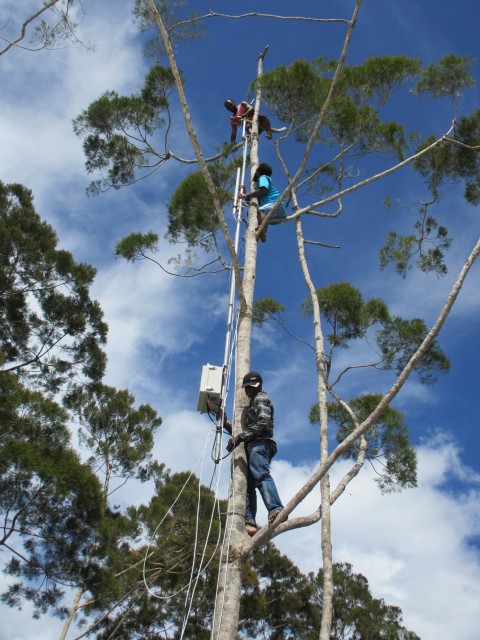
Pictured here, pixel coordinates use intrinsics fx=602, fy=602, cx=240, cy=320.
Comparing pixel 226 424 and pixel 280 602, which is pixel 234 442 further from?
pixel 280 602

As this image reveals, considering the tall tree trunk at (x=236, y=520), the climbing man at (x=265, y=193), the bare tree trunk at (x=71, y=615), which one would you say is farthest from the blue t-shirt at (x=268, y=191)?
the bare tree trunk at (x=71, y=615)

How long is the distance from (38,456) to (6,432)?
0.47m

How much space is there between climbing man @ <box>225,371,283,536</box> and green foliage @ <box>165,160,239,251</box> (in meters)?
4.11

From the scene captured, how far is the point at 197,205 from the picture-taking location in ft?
26.0

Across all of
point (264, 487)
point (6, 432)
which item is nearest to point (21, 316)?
point (6, 432)

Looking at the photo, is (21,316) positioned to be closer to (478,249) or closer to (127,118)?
(127,118)

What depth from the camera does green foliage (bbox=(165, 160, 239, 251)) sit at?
25.2 feet

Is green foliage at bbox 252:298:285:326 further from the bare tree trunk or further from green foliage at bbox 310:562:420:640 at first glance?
green foliage at bbox 310:562:420:640

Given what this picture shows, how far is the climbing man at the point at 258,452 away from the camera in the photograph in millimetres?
3438

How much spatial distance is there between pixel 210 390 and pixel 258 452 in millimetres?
721

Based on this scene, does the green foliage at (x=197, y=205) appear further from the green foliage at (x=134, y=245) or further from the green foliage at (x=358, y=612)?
the green foliage at (x=358, y=612)

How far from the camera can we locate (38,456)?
6418mm

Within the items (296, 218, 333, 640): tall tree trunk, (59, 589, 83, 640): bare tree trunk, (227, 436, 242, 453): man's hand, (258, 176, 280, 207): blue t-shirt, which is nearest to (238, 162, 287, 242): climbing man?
(258, 176, 280, 207): blue t-shirt

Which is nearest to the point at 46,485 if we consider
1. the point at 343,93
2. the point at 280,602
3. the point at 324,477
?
the point at 324,477
